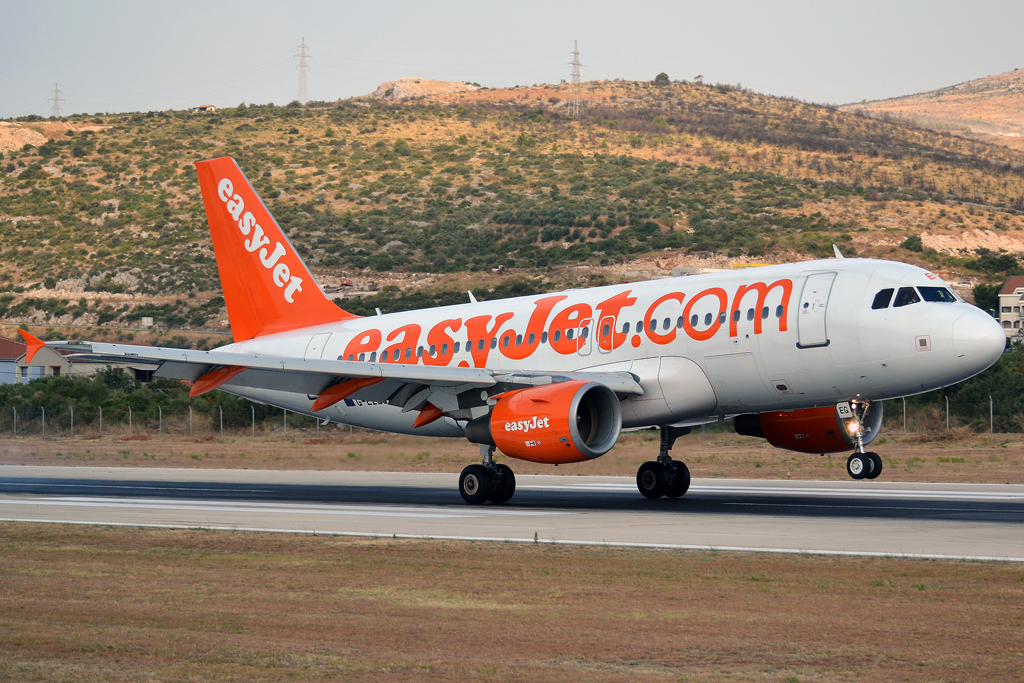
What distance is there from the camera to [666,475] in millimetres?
26156

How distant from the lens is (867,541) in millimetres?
16547

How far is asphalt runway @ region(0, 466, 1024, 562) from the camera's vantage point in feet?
55.9

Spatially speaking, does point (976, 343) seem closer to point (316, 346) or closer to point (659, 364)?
point (659, 364)

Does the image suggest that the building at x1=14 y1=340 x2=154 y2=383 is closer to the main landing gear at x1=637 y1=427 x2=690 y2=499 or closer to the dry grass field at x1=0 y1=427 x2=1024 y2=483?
the dry grass field at x1=0 y1=427 x2=1024 y2=483

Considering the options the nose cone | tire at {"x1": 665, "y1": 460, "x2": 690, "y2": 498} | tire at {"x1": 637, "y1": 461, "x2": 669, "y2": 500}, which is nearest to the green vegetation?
tire at {"x1": 637, "y1": 461, "x2": 669, "y2": 500}

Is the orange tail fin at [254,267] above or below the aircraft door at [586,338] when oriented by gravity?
above

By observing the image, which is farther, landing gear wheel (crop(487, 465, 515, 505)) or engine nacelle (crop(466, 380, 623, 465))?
landing gear wheel (crop(487, 465, 515, 505))

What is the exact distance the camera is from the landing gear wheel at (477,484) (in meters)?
24.4

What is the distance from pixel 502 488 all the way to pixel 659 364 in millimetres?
4338

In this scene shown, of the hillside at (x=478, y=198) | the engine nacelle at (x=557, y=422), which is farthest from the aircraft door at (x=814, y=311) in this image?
the hillside at (x=478, y=198)

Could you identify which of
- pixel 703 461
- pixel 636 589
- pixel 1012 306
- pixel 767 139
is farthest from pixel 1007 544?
pixel 767 139

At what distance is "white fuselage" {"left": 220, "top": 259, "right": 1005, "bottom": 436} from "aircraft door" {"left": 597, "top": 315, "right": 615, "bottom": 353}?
25 mm

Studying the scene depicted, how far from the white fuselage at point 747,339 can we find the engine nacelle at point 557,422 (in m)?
1.18

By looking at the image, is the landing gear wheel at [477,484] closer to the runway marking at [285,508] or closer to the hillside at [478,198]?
the runway marking at [285,508]
